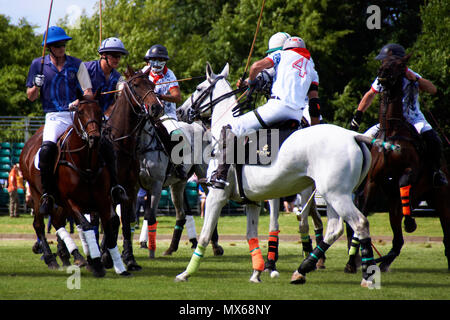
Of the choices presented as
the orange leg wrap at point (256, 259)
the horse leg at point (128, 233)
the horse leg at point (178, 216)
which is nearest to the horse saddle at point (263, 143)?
the orange leg wrap at point (256, 259)

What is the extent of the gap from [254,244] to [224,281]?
628 millimetres

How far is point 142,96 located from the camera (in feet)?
33.9

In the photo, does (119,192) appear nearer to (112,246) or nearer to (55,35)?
(112,246)

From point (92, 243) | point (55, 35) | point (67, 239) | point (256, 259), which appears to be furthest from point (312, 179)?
point (55, 35)

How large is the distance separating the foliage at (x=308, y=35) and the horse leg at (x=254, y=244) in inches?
655

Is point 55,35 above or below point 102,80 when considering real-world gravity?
above

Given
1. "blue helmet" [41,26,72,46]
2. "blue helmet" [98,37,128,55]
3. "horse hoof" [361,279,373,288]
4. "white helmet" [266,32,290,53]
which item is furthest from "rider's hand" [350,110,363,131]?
"blue helmet" [41,26,72,46]

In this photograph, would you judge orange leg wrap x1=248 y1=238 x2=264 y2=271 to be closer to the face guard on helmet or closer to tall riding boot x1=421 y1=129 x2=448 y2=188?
tall riding boot x1=421 y1=129 x2=448 y2=188

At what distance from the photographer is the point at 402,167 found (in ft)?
34.1

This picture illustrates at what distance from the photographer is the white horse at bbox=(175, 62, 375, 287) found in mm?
8141

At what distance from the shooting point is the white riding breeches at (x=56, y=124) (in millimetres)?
9812

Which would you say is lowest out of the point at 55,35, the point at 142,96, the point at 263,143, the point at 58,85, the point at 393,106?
the point at 263,143

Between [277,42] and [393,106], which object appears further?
[393,106]

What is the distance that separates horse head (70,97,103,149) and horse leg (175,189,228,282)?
5.67 ft
